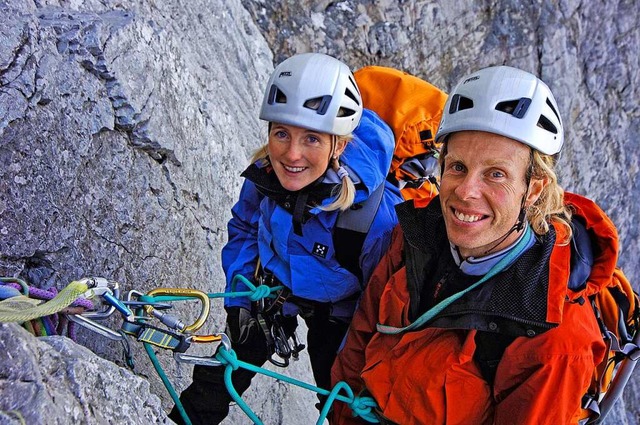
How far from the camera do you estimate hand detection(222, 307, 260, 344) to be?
3.67m

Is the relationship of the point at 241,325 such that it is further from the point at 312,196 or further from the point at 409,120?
the point at 409,120

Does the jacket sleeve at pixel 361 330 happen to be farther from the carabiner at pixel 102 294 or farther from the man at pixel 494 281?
the carabiner at pixel 102 294

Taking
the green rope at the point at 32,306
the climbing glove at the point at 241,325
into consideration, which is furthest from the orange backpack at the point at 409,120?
the green rope at the point at 32,306

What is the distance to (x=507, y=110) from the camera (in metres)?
2.75

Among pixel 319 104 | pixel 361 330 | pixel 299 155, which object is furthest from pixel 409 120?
pixel 361 330

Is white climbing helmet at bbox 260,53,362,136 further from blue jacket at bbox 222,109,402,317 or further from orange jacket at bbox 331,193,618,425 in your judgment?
orange jacket at bbox 331,193,618,425

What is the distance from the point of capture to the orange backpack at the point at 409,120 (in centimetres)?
375

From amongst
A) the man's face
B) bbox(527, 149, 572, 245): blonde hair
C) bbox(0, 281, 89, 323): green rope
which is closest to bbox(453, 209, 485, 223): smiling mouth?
the man's face

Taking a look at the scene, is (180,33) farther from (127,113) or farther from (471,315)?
(471,315)

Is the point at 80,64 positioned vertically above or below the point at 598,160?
below

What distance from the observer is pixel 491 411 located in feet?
8.71

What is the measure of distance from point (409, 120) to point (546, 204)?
4.04 ft

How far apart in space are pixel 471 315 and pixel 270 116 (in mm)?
1493

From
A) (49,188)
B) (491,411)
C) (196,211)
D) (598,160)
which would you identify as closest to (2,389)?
(49,188)
